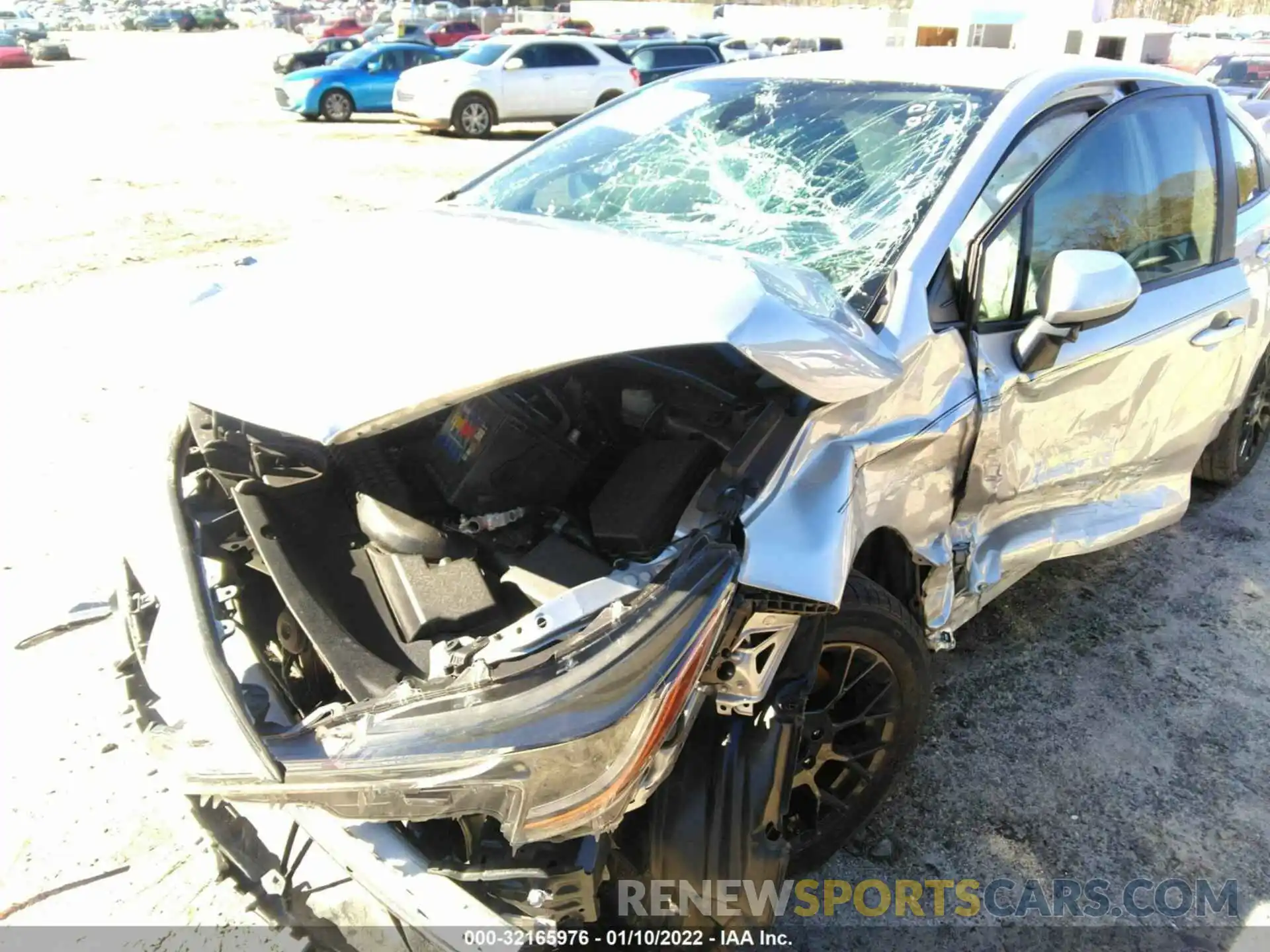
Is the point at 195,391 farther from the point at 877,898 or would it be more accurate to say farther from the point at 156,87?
the point at 156,87

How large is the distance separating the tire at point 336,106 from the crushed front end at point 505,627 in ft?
56.2

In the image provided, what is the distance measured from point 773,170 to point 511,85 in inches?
566

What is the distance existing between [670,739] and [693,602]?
25cm

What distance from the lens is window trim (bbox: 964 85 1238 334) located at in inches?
88.6

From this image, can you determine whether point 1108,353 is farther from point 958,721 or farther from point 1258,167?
point 1258,167

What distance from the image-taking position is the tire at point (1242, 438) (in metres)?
3.99

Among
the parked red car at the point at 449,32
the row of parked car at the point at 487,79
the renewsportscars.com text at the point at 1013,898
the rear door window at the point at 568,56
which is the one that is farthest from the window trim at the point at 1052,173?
the parked red car at the point at 449,32

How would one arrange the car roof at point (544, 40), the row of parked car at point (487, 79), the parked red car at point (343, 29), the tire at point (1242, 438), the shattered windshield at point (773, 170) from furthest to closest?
1. the parked red car at point (343, 29)
2. the car roof at point (544, 40)
3. the row of parked car at point (487, 79)
4. the tire at point (1242, 438)
5. the shattered windshield at point (773, 170)

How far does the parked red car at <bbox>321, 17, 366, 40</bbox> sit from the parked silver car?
38.6m

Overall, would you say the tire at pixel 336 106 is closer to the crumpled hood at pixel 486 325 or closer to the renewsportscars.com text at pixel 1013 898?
the crumpled hood at pixel 486 325

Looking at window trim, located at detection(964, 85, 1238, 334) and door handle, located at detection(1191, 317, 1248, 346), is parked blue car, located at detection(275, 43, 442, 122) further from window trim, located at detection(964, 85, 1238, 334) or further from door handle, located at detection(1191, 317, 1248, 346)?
door handle, located at detection(1191, 317, 1248, 346)

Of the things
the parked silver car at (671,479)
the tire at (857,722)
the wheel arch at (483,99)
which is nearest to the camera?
the parked silver car at (671,479)

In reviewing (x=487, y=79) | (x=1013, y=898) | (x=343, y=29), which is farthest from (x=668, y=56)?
(x=343, y=29)

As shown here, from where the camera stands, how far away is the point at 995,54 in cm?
279
